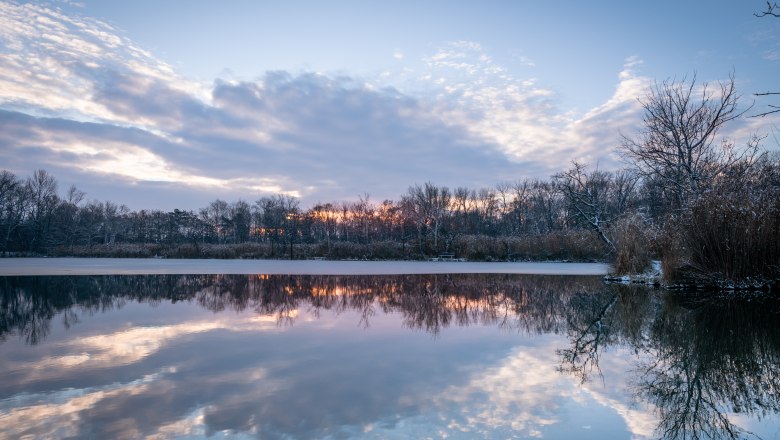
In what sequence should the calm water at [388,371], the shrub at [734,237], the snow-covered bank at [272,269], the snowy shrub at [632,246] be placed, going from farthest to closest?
the snow-covered bank at [272,269]
the snowy shrub at [632,246]
the shrub at [734,237]
the calm water at [388,371]

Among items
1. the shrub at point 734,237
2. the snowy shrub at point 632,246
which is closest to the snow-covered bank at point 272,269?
the snowy shrub at point 632,246

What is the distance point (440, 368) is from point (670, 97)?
57.1 feet

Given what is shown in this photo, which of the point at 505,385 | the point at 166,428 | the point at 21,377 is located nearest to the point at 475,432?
the point at 505,385

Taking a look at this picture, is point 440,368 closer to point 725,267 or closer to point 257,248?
point 725,267

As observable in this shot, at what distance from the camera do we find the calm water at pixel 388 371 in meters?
3.21

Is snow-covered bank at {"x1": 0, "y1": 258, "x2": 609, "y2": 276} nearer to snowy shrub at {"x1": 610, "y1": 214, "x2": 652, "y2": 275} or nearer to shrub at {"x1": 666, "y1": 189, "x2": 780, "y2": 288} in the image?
snowy shrub at {"x1": 610, "y1": 214, "x2": 652, "y2": 275}

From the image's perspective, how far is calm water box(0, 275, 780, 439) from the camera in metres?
3.21

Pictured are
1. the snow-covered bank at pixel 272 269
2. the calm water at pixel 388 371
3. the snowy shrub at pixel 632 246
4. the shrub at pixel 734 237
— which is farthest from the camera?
the snow-covered bank at pixel 272 269

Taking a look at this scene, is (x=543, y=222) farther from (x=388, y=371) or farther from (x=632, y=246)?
(x=388, y=371)

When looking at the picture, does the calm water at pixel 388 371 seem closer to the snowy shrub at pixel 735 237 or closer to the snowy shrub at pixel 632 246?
the snowy shrub at pixel 735 237

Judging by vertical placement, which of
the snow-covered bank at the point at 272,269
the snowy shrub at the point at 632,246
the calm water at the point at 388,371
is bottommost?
the calm water at the point at 388,371

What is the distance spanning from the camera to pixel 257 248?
38.8 metres

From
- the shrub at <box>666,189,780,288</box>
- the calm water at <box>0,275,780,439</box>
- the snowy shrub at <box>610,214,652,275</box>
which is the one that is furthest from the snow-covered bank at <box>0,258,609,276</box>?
the calm water at <box>0,275,780,439</box>

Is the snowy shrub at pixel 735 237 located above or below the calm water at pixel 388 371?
above
